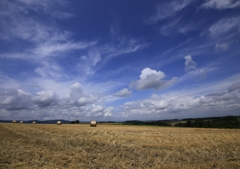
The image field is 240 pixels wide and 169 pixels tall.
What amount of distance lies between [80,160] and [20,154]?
11.6 feet

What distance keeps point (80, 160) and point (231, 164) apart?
23.3 ft

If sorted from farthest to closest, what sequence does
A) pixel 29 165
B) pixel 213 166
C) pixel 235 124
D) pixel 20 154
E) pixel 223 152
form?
pixel 235 124, pixel 223 152, pixel 20 154, pixel 213 166, pixel 29 165

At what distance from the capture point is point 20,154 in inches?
378

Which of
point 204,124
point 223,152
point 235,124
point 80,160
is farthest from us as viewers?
point 204,124

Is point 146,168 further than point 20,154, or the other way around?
point 20,154

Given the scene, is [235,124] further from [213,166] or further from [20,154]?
[20,154]

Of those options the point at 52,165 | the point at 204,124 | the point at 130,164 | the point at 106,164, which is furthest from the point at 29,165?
the point at 204,124

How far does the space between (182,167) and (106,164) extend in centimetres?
336

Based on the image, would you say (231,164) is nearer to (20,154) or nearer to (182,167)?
(182,167)

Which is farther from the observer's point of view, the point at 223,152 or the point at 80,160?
the point at 223,152

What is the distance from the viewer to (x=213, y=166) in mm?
8078

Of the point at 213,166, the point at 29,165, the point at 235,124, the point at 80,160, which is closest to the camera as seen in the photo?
the point at 29,165

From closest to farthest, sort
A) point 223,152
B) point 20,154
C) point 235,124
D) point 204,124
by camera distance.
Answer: point 20,154 → point 223,152 → point 235,124 → point 204,124

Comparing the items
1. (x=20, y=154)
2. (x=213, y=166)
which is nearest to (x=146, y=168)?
(x=213, y=166)
